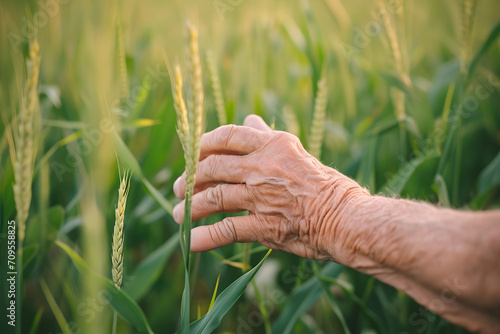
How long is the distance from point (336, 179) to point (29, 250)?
2.42 feet

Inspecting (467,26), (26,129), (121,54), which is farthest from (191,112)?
(467,26)

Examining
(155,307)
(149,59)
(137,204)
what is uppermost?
(149,59)

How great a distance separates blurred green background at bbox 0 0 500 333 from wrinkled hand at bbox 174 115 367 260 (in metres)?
0.12

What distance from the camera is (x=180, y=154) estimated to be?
124cm

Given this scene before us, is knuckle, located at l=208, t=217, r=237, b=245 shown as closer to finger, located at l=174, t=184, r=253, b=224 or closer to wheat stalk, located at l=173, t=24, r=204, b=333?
finger, located at l=174, t=184, r=253, b=224

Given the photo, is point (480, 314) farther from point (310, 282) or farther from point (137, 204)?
point (137, 204)

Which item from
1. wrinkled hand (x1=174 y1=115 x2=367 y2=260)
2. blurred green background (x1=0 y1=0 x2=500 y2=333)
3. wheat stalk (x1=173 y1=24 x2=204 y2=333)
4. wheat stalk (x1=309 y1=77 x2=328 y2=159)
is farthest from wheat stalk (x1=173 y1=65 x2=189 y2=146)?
wheat stalk (x1=309 y1=77 x2=328 y2=159)

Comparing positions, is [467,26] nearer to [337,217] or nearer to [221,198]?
[337,217]

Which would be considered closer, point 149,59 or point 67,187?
point 67,187

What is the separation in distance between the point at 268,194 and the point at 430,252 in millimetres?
342

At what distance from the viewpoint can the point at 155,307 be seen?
97cm

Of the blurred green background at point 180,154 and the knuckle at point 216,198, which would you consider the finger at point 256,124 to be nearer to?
the blurred green background at point 180,154

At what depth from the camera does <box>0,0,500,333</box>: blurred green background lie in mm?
770

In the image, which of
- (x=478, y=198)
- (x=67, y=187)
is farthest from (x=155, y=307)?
(x=478, y=198)
